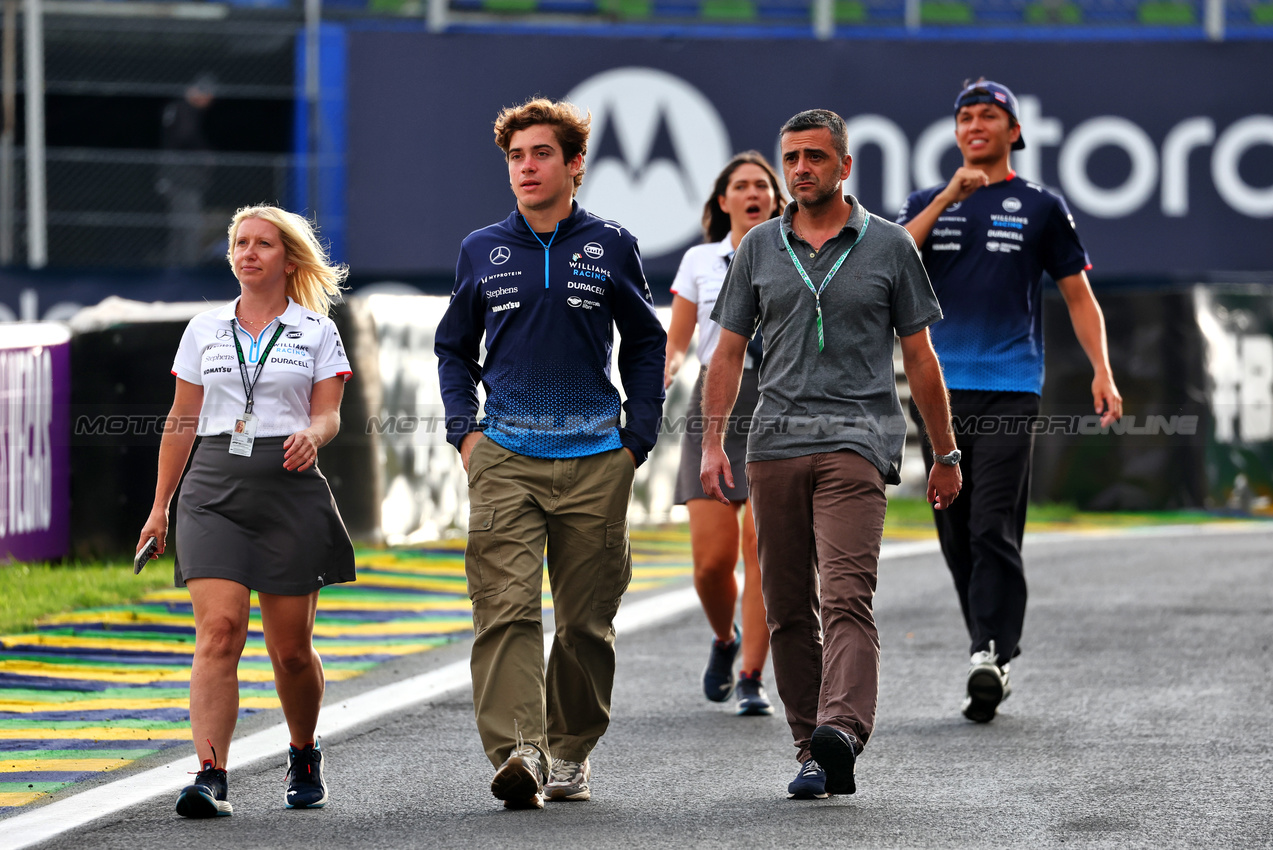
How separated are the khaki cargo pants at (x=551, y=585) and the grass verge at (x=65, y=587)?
390cm

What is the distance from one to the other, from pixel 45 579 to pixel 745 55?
375 inches

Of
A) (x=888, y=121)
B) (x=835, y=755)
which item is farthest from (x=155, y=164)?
(x=835, y=755)

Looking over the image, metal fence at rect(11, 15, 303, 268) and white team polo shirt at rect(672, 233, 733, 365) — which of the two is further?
metal fence at rect(11, 15, 303, 268)

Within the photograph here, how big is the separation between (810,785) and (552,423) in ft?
4.17

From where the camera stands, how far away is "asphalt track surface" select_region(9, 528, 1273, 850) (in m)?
4.81

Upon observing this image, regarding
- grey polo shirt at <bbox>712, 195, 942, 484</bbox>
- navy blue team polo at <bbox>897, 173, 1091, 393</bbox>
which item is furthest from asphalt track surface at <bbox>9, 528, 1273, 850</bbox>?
navy blue team polo at <bbox>897, 173, 1091, 393</bbox>

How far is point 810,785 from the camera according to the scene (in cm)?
521

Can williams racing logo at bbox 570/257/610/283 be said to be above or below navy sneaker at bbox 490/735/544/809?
above

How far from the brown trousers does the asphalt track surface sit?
0.97 feet

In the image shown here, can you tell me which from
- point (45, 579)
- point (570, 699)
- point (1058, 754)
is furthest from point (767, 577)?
point (45, 579)

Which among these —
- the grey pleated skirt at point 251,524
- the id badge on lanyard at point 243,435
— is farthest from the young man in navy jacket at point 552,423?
the id badge on lanyard at point 243,435

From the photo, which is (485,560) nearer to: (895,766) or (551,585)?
(551,585)

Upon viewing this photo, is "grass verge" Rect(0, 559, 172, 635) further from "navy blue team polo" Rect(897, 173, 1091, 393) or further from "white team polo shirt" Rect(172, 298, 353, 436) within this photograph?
"navy blue team polo" Rect(897, 173, 1091, 393)

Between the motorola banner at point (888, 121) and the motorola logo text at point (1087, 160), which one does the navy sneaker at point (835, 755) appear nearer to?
the motorola banner at point (888, 121)
